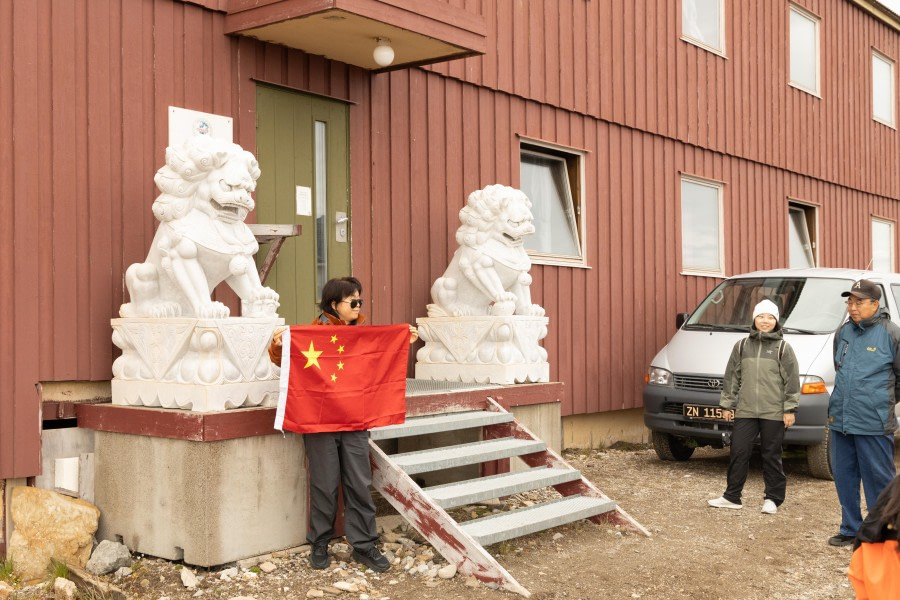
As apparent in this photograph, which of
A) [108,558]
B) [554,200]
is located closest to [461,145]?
[554,200]

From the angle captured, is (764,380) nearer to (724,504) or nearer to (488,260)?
(724,504)

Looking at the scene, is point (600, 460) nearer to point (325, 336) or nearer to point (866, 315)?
point (866, 315)

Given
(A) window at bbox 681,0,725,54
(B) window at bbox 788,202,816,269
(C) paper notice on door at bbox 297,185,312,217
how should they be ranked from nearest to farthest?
(C) paper notice on door at bbox 297,185,312,217, (A) window at bbox 681,0,725,54, (B) window at bbox 788,202,816,269

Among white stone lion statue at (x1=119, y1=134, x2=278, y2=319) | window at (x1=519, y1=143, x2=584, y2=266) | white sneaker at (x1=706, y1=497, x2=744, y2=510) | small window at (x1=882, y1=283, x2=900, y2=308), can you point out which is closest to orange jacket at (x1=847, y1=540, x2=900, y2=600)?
white stone lion statue at (x1=119, y1=134, x2=278, y2=319)

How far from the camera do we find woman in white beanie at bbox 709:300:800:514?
7.38m

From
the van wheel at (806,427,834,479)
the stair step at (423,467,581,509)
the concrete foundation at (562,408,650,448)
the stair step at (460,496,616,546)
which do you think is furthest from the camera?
the concrete foundation at (562,408,650,448)

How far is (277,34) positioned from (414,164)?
186cm

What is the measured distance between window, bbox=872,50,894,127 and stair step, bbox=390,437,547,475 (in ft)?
41.7

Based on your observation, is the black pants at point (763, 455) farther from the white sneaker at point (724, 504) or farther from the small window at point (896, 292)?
the small window at point (896, 292)

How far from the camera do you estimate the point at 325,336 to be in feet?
18.6

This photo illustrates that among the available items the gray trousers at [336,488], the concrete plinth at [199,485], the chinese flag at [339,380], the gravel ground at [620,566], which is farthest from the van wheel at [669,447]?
the concrete plinth at [199,485]

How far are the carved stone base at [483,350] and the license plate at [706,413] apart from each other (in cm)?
165

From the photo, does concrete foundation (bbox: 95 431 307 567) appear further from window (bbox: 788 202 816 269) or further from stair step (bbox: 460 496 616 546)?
window (bbox: 788 202 816 269)

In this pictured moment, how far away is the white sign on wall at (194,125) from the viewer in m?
6.73
